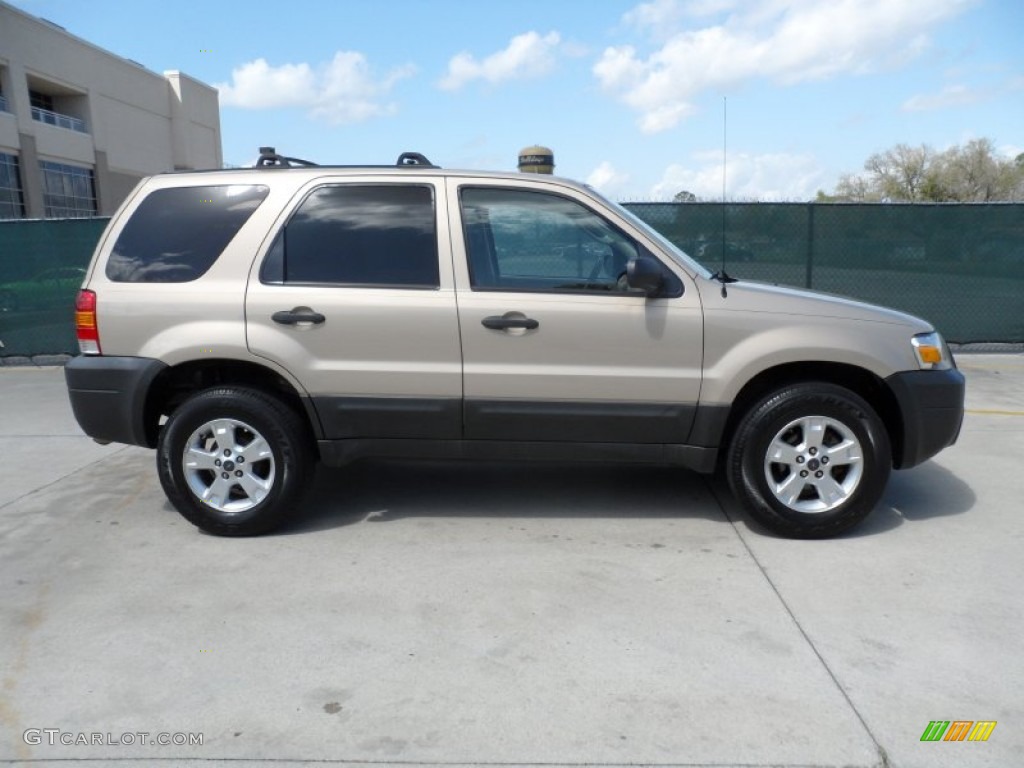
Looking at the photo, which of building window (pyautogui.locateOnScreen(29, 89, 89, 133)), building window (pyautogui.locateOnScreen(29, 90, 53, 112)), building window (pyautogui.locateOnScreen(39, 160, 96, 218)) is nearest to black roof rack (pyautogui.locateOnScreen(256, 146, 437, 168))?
building window (pyautogui.locateOnScreen(39, 160, 96, 218))

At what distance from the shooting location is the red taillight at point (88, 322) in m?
4.64

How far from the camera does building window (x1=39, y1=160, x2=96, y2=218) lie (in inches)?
1711

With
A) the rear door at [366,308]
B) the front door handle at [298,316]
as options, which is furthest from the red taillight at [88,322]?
the front door handle at [298,316]

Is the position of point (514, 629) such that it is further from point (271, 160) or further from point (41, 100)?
point (41, 100)

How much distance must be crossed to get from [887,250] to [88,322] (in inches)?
358

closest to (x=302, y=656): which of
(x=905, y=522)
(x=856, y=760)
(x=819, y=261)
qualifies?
(x=856, y=760)

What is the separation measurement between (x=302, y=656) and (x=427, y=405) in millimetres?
1621

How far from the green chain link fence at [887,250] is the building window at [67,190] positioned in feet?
127

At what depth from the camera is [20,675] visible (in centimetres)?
326

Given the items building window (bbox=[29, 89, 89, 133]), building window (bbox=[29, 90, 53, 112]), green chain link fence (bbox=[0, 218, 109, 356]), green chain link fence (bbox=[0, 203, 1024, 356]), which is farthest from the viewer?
building window (bbox=[29, 90, 53, 112])

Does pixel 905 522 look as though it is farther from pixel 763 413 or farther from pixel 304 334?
pixel 304 334

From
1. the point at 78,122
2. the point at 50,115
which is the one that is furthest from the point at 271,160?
the point at 78,122

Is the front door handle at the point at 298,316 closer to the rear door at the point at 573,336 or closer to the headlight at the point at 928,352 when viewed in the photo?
the rear door at the point at 573,336

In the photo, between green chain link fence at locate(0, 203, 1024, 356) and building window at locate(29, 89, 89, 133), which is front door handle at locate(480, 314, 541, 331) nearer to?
green chain link fence at locate(0, 203, 1024, 356)
